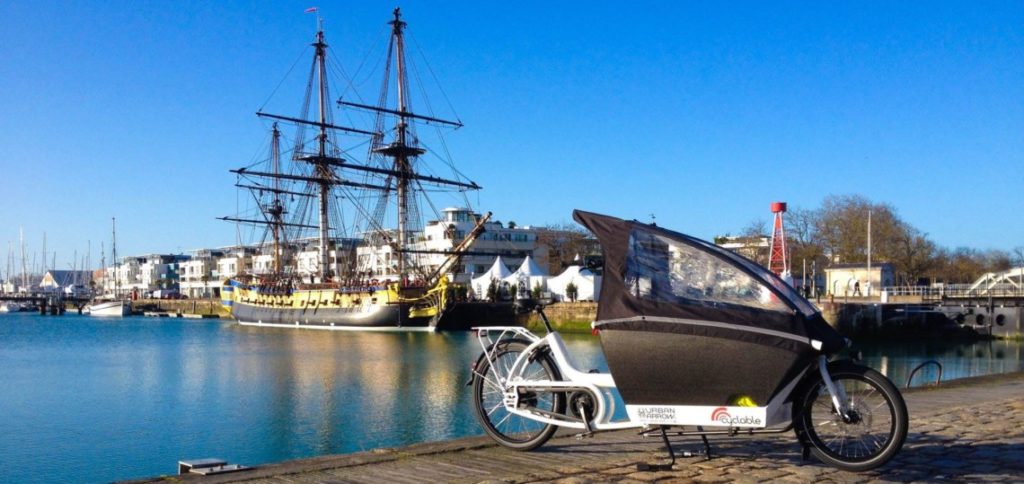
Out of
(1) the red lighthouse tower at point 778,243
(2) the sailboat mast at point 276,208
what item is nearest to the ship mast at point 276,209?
(2) the sailboat mast at point 276,208

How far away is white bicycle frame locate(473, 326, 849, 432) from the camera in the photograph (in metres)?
5.84

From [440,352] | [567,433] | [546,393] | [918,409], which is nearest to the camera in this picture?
[546,393]

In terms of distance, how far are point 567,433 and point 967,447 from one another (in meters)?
3.34

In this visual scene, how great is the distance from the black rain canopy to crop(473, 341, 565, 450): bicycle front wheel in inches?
38.2

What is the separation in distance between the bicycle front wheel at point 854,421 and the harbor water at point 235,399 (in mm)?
10497

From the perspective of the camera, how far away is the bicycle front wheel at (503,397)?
691cm

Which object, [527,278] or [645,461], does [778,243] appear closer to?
[527,278]

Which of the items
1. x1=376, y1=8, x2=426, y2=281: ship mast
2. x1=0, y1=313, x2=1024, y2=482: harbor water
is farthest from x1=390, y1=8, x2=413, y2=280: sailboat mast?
x1=0, y1=313, x2=1024, y2=482: harbor water

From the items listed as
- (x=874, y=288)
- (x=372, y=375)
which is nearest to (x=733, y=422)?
(x=372, y=375)

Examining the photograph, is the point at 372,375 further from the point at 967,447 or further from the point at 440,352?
the point at 967,447

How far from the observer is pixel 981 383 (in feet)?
42.1

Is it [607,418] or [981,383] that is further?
[981,383]

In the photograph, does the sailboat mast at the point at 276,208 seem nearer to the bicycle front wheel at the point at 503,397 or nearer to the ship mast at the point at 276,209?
the ship mast at the point at 276,209

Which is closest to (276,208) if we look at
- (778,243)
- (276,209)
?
(276,209)
